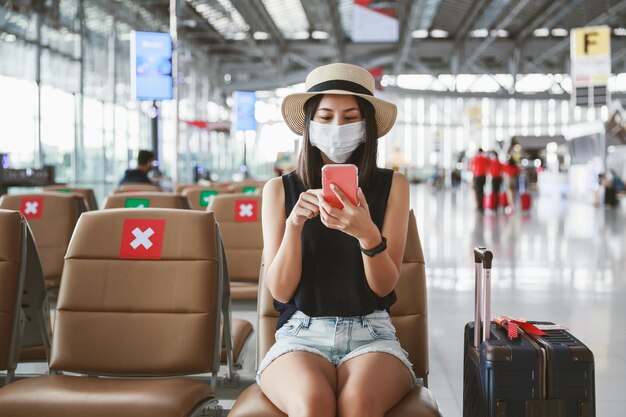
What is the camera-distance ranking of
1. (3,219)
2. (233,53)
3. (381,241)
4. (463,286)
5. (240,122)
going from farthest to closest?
(233,53) < (240,122) < (463,286) < (3,219) < (381,241)

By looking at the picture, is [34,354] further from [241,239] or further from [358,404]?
[241,239]

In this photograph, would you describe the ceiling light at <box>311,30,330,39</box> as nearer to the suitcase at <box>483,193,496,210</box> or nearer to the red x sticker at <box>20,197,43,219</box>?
the suitcase at <box>483,193,496,210</box>

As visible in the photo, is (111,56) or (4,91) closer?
(4,91)

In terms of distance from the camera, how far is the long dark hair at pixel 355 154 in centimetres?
253

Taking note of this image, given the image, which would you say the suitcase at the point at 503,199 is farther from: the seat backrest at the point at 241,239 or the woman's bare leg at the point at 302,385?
the woman's bare leg at the point at 302,385

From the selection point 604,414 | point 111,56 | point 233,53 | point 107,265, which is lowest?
point 604,414

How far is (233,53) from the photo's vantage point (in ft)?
119

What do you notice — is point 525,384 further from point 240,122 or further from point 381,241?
point 240,122

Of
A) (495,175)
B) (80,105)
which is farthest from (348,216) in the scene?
(495,175)

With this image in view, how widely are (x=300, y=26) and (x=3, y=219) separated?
99.3 feet

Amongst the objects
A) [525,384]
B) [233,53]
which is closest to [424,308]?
[525,384]

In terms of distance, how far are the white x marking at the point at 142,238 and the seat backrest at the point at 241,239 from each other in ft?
7.60

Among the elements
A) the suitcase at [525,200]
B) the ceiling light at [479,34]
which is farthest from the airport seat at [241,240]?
the ceiling light at [479,34]

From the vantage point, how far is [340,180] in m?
2.10
